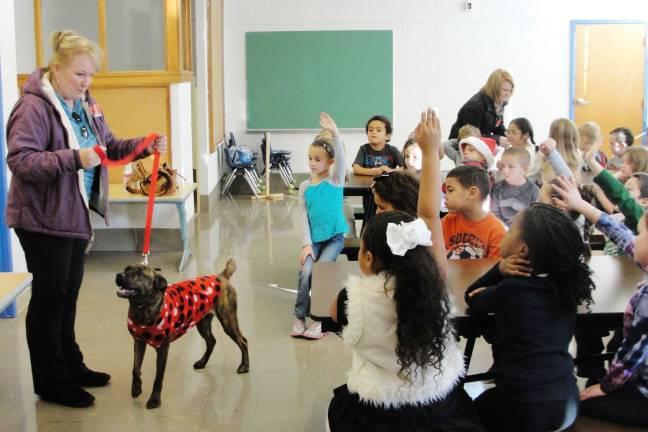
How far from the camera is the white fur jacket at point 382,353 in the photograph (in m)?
2.30

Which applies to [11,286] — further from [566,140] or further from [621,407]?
[566,140]

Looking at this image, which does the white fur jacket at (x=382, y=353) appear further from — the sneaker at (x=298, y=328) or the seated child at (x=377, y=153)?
the seated child at (x=377, y=153)

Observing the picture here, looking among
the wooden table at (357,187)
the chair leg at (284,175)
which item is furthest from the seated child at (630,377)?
the chair leg at (284,175)

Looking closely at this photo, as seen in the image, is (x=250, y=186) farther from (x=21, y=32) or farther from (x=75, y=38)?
(x=75, y=38)

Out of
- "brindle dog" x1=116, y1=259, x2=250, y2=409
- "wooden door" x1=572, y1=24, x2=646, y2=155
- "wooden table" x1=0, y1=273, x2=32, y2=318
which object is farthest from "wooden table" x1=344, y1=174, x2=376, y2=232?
"wooden door" x1=572, y1=24, x2=646, y2=155

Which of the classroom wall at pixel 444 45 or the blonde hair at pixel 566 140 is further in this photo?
the classroom wall at pixel 444 45

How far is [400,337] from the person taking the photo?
2.26 meters

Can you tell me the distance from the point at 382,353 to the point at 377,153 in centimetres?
392

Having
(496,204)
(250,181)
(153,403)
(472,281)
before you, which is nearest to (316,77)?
(250,181)

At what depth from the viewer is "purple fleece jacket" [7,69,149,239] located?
3.11 metres

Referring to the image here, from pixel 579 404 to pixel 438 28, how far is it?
887 cm

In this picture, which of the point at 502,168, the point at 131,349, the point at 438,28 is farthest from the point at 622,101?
the point at 131,349

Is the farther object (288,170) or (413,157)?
(288,170)

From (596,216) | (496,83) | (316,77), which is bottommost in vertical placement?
(596,216)
